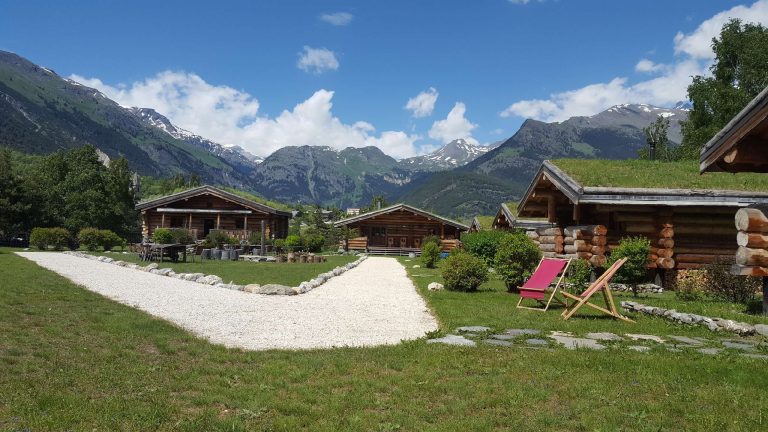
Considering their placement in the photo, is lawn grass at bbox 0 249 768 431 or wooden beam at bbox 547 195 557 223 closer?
lawn grass at bbox 0 249 768 431

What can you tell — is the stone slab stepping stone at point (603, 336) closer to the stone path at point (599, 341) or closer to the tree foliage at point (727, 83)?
the stone path at point (599, 341)

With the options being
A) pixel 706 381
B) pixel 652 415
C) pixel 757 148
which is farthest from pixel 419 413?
pixel 757 148

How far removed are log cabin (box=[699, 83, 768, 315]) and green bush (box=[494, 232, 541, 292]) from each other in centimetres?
486

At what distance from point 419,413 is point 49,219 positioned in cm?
4877

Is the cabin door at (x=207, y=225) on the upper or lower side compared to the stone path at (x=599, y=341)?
upper

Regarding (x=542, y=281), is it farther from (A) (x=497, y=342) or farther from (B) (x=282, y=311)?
(B) (x=282, y=311)

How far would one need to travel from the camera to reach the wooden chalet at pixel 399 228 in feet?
145

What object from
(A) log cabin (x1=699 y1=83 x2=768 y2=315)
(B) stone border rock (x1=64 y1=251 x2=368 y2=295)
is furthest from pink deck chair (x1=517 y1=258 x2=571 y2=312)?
(B) stone border rock (x1=64 y1=251 x2=368 y2=295)

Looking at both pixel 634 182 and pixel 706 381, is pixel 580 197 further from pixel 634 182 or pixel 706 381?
pixel 706 381

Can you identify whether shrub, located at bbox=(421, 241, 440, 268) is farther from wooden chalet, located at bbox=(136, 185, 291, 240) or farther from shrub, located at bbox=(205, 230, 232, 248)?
wooden chalet, located at bbox=(136, 185, 291, 240)

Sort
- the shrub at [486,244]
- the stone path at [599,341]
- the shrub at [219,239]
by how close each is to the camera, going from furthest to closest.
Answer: the shrub at [219,239] < the shrub at [486,244] < the stone path at [599,341]

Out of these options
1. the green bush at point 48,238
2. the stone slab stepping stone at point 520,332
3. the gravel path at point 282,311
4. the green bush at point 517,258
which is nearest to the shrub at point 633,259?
the green bush at point 517,258

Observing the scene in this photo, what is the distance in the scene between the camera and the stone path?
22.2ft

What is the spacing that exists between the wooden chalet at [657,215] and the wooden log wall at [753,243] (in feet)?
16.9
